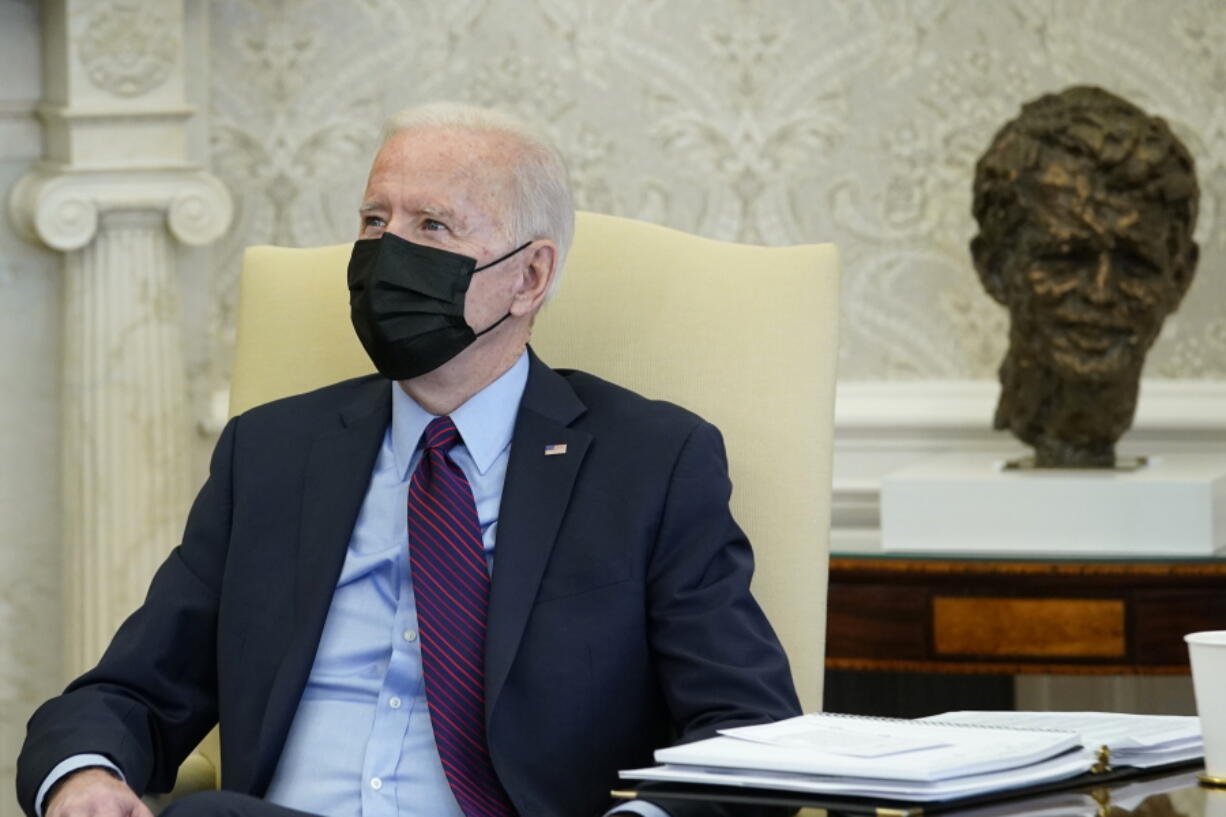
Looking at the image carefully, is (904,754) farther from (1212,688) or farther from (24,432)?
(24,432)

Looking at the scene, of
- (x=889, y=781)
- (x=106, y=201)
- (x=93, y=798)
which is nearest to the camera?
(x=889, y=781)

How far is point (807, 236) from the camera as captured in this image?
3.29 metres

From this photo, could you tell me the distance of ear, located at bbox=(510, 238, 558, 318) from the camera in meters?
2.03

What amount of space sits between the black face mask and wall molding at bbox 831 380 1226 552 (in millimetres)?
1300

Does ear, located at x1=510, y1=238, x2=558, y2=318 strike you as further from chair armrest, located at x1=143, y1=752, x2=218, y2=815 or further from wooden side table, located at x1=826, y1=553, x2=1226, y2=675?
wooden side table, located at x1=826, y1=553, x2=1226, y2=675

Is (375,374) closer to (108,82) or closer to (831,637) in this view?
(831,637)

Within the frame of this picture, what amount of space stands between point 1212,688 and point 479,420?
0.86 m

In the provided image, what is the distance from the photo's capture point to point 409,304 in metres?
1.94

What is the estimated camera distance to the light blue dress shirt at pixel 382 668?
1827 mm

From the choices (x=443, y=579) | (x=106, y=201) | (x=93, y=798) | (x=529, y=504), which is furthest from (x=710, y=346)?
(x=106, y=201)

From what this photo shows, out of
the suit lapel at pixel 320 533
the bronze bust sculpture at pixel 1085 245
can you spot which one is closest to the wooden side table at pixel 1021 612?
the bronze bust sculpture at pixel 1085 245

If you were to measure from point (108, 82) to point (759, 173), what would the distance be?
1.14 m

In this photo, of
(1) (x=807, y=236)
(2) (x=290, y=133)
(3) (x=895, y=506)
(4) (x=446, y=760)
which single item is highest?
(2) (x=290, y=133)

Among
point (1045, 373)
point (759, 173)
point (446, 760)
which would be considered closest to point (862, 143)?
point (759, 173)
